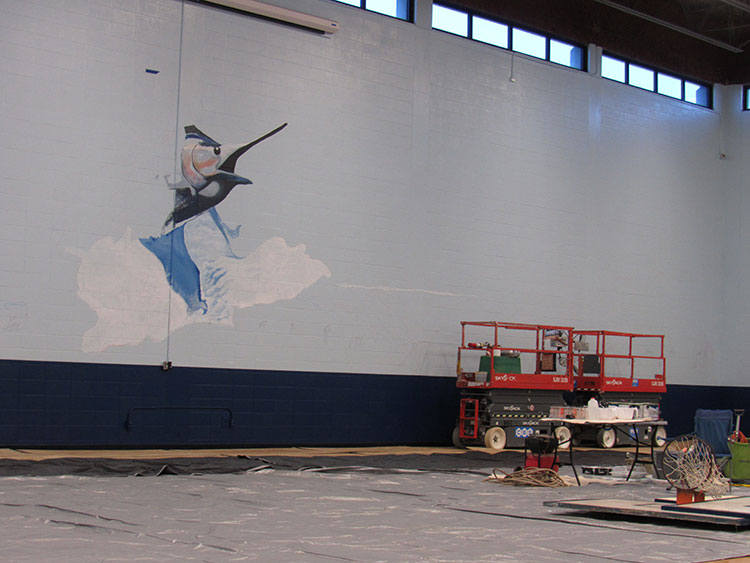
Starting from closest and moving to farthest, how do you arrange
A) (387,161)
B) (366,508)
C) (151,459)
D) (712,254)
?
1. (366,508)
2. (151,459)
3. (387,161)
4. (712,254)

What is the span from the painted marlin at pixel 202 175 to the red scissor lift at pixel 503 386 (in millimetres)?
4433

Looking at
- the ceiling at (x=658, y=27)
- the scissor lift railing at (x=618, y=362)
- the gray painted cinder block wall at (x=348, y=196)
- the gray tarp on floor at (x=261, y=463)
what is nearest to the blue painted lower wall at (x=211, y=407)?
the gray painted cinder block wall at (x=348, y=196)

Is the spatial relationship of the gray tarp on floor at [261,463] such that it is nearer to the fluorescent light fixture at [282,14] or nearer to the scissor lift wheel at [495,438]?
the scissor lift wheel at [495,438]

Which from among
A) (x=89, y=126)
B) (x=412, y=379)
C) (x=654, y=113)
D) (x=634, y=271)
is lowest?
(x=412, y=379)

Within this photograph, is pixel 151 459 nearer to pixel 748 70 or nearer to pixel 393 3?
pixel 393 3

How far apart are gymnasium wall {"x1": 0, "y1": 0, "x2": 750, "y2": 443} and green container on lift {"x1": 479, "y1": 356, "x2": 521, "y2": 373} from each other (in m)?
0.68

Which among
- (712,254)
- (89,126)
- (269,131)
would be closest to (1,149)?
(89,126)

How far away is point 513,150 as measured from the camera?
50.8ft

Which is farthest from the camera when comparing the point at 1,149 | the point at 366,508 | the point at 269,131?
the point at 269,131

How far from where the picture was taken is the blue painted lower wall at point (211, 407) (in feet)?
36.8

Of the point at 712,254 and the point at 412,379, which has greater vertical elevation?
the point at 712,254

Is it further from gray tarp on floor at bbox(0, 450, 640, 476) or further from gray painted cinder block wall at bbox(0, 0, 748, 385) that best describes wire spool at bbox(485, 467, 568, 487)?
gray painted cinder block wall at bbox(0, 0, 748, 385)

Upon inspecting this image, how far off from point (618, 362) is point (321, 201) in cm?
700

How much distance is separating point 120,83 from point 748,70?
1330 cm
